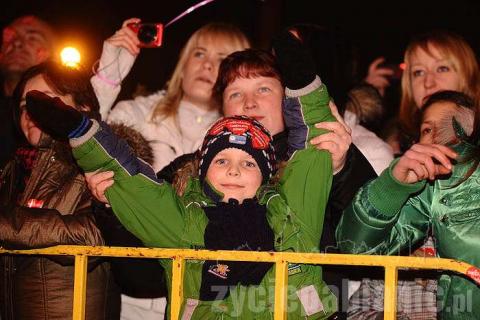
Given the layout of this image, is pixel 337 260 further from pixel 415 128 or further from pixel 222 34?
pixel 222 34

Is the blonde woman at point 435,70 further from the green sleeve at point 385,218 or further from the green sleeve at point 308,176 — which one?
the green sleeve at point 308,176

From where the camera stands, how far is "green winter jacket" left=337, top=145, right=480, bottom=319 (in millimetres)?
2863

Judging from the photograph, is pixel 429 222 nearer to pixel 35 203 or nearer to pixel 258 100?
pixel 258 100

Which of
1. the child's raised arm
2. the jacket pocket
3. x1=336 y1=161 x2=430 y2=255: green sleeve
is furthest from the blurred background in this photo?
the jacket pocket

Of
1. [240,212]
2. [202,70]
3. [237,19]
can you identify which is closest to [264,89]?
[240,212]

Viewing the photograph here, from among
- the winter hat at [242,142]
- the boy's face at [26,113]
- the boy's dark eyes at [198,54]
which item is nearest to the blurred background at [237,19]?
the boy's dark eyes at [198,54]

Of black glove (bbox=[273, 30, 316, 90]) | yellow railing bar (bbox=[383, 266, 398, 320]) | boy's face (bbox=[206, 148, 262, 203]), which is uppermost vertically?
black glove (bbox=[273, 30, 316, 90])

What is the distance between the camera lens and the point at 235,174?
3229mm

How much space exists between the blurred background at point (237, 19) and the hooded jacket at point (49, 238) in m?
4.84

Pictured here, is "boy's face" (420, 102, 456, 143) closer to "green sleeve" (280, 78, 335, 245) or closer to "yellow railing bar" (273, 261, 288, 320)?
"green sleeve" (280, 78, 335, 245)

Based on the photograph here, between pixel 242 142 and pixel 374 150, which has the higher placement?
pixel 374 150

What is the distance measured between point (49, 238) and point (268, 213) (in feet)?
3.28

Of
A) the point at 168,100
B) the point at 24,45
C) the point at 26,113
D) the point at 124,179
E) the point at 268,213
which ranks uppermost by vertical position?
the point at 24,45

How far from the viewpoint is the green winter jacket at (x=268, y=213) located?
2910 millimetres
